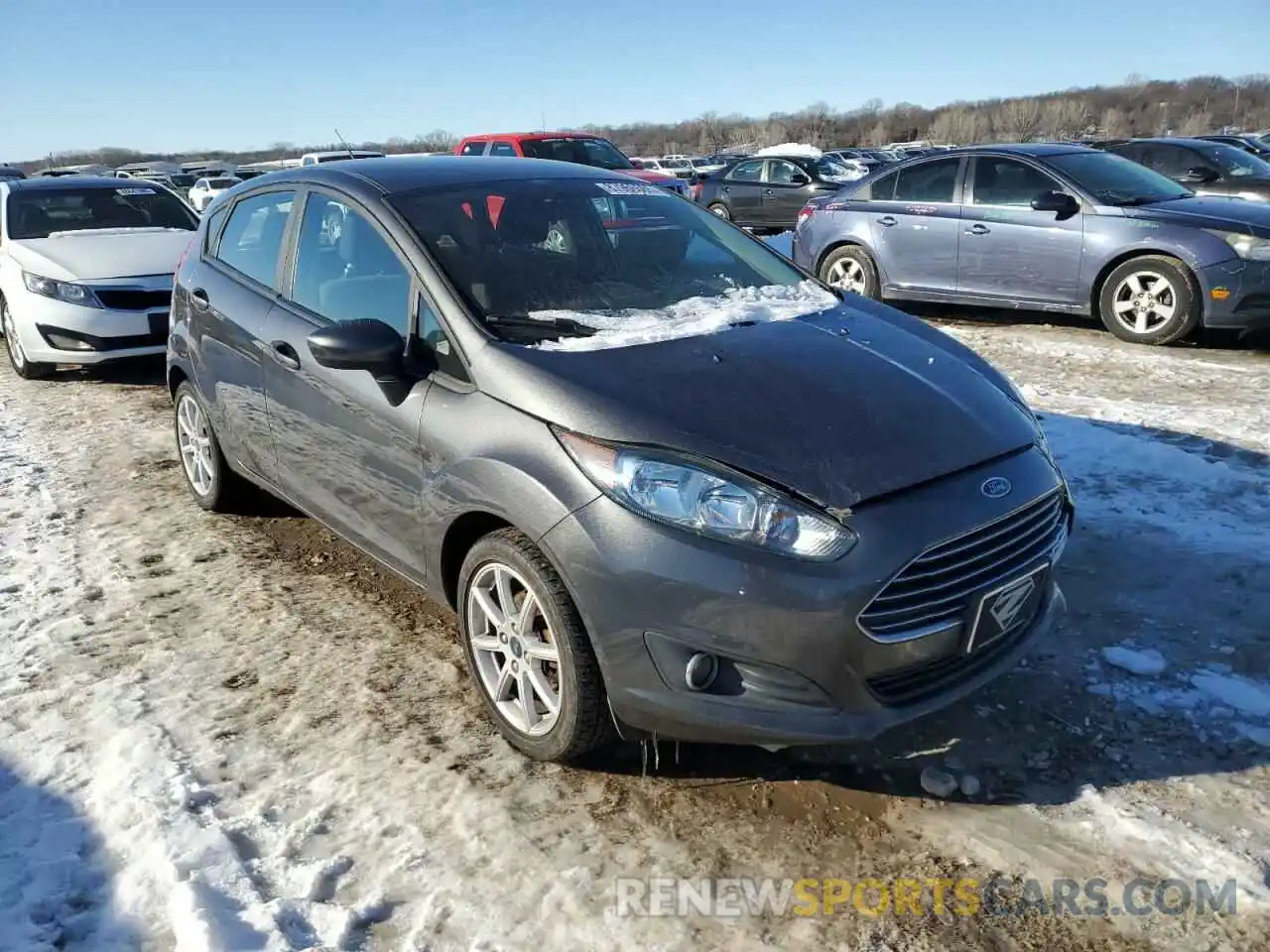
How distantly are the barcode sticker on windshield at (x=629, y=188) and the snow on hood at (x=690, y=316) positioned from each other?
0.74m

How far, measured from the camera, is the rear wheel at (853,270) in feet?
31.3

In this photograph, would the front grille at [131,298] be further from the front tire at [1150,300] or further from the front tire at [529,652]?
the front tire at [1150,300]

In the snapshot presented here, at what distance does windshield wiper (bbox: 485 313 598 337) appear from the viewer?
3172 millimetres

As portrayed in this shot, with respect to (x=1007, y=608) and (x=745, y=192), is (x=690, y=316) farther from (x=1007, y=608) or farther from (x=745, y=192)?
(x=745, y=192)

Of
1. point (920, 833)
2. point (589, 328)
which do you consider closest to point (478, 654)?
point (589, 328)

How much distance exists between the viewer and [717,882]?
2.49 metres

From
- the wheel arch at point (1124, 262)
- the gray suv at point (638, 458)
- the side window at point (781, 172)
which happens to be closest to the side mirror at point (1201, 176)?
the wheel arch at point (1124, 262)

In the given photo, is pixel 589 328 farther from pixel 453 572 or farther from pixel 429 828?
pixel 429 828

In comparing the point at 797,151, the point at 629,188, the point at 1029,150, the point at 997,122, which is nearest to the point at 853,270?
the point at 1029,150

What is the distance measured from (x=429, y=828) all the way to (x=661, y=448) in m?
1.22

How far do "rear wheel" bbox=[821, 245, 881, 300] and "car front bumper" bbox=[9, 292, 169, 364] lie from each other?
6016 mm

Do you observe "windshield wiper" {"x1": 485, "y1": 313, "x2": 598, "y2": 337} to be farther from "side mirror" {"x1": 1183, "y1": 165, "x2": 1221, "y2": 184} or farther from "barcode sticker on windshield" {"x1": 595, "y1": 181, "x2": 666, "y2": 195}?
"side mirror" {"x1": 1183, "y1": 165, "x2": 1221, "y2": 184}

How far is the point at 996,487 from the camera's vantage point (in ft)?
9.00

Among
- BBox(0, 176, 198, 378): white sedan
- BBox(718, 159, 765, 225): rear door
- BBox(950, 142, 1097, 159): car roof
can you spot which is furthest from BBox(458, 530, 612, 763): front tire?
BBox(718, 159, 765, 225): rear door
